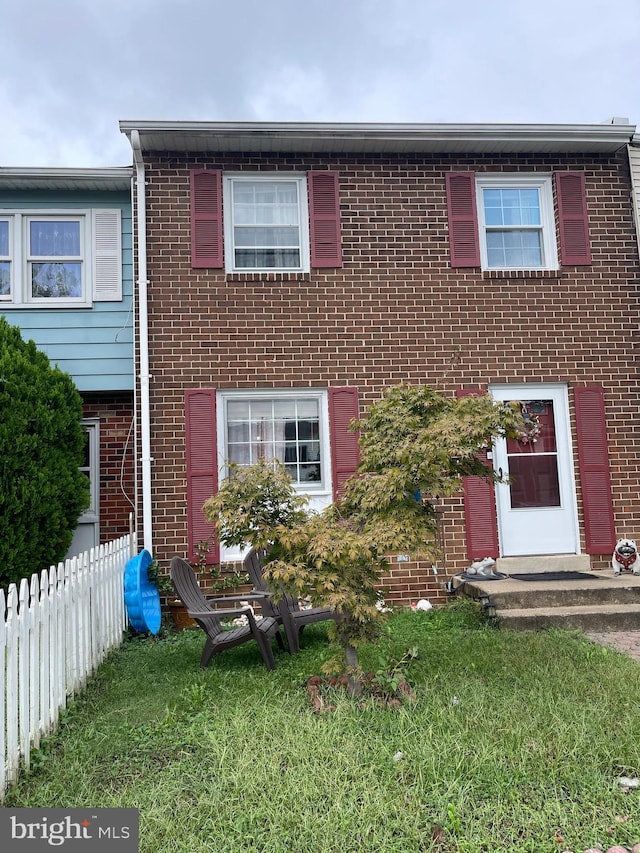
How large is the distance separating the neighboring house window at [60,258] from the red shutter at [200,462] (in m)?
1.89

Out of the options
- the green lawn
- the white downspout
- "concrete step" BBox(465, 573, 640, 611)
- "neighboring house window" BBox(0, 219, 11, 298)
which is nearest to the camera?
the green lawn

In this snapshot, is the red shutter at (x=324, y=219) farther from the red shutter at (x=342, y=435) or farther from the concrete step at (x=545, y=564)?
the concrete step at (x=545, y=564)

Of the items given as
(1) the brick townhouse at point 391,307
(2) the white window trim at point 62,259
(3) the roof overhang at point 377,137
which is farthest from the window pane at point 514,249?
(2) the white window trim at point 62,259

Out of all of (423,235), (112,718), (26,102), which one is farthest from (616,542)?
(26,102)

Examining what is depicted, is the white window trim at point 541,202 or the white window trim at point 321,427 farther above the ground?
the white window trim at point 541,202

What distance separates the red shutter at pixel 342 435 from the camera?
7543mm

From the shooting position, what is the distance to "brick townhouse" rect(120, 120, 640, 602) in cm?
752

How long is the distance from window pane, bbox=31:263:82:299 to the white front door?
17.7ft

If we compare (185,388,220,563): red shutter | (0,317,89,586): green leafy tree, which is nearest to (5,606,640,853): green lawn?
(0,317,89,586): green leafy tree

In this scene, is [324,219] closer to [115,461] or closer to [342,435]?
[342,435]

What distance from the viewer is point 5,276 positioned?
321 inches

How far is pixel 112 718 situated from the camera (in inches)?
166

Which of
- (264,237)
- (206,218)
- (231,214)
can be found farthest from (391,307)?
(206,218)

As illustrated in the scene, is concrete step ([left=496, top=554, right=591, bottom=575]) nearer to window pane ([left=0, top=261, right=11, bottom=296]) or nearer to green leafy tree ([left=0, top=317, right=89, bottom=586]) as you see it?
green leafy tree ([left=0, top=317, right=89, bottom=586])
